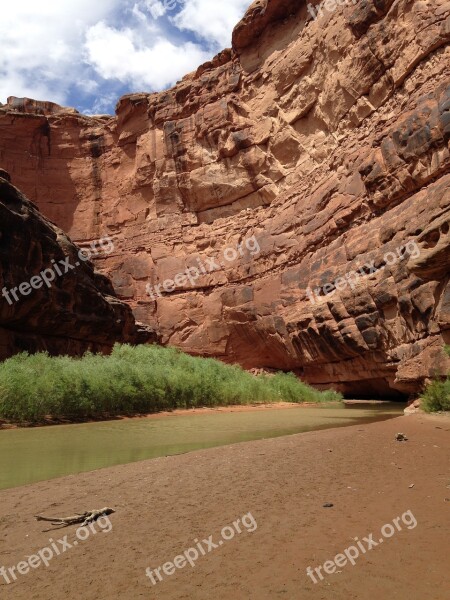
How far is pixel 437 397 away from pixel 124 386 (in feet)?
29.9

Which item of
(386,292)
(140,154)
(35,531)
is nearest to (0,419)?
(35,531)

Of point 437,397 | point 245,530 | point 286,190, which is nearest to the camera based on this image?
point 245,530

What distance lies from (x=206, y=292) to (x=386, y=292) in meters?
14.7

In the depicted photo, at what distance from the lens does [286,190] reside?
2675 cm

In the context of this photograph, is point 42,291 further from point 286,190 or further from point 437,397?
point 286,190

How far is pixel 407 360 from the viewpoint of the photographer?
13.2 metres

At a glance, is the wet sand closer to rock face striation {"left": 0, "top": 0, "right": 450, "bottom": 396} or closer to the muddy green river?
the muddy green river

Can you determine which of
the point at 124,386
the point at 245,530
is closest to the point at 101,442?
the point at 245,530

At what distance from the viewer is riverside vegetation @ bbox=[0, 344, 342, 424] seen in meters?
11.9

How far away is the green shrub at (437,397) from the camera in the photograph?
10008 millimetres

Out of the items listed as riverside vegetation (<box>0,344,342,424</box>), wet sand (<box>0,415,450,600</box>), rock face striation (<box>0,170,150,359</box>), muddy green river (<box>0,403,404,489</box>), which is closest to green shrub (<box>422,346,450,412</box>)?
muddy green river (<box>0,403,404,489</box>)

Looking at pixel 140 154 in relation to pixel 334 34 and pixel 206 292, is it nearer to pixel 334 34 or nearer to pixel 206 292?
pixel 206 292

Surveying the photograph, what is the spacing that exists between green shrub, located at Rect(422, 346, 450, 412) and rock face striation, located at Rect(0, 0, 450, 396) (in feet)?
4.93

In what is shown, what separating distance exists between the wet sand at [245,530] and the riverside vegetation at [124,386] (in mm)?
7659
